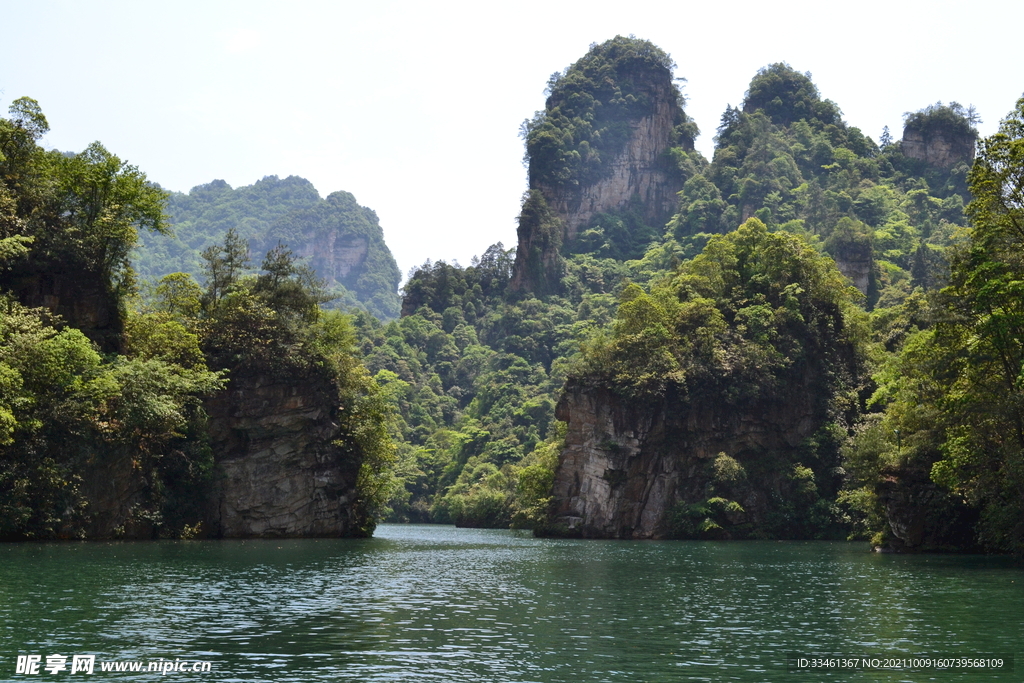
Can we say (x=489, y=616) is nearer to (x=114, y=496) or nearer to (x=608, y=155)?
(x=114, y=496)

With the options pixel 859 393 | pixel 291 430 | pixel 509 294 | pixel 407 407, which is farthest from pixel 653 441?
pixel 509 294

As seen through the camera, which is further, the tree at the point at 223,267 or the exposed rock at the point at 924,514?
the tree at the point at 223,267

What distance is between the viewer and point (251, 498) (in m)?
66.2

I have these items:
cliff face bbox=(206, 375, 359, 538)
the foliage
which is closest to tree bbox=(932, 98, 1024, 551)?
cliff face bbox=(206, 375, 359, 538)

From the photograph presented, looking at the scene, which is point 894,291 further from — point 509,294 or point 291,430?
point 291,430

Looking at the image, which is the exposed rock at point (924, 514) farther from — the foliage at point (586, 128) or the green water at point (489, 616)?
the foliage at point (586, 128)

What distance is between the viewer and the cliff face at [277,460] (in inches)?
2584

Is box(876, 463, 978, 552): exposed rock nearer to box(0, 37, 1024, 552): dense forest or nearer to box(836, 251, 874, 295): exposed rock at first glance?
box(0, 37, 1024, 552): dense forest

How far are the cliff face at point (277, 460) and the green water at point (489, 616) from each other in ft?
65.7

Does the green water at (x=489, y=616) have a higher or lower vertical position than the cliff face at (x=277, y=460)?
lower

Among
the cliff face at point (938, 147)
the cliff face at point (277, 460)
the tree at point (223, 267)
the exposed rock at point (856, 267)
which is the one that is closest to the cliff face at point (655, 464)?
the cliff face at point (277, 460)

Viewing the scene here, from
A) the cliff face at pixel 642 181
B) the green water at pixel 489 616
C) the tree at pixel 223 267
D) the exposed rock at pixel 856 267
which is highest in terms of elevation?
the cliff face at pixel 642 181

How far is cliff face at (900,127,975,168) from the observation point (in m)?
177

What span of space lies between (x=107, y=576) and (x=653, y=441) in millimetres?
55537
